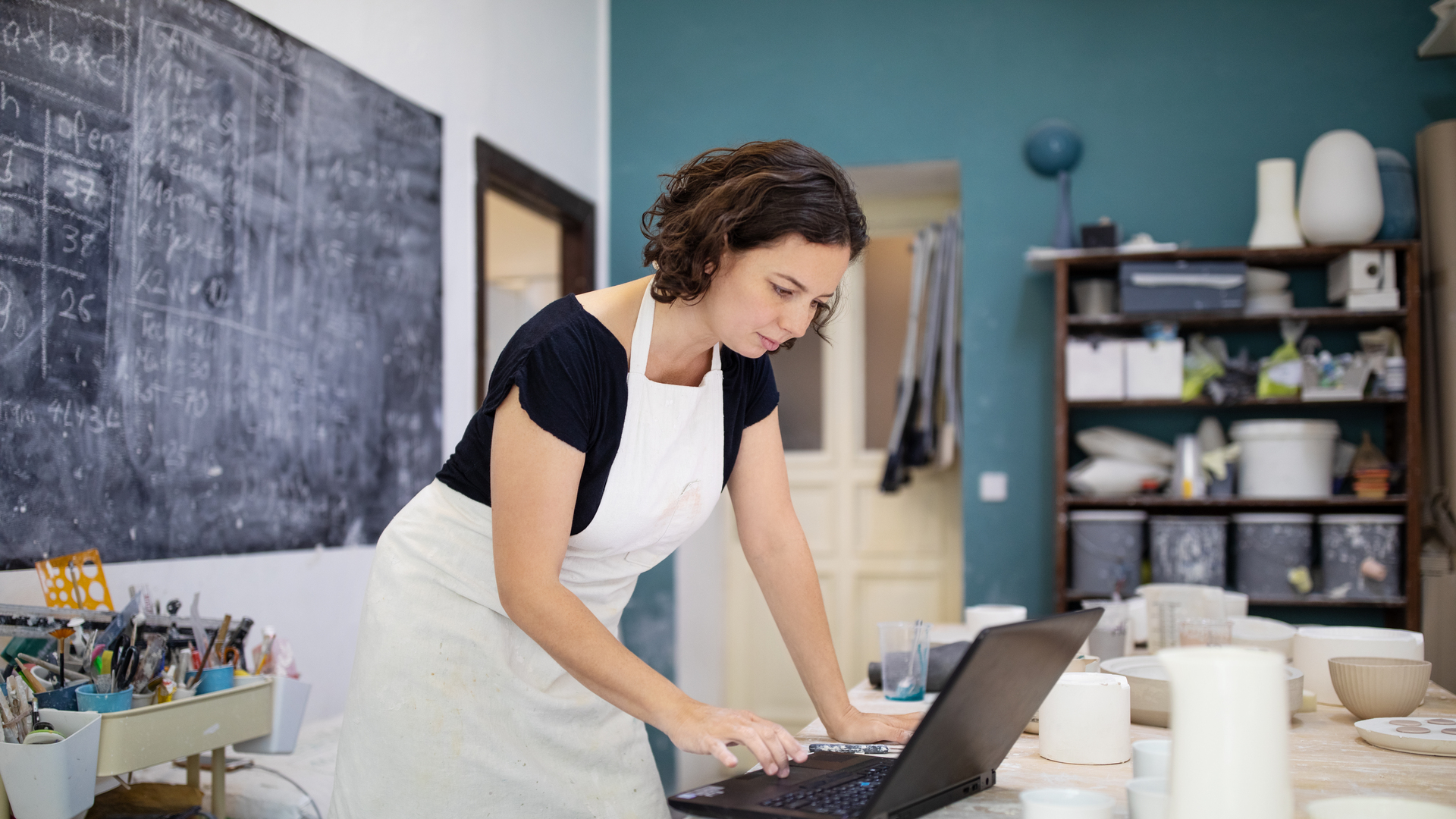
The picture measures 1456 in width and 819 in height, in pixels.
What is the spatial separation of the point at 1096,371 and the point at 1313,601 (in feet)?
2.96

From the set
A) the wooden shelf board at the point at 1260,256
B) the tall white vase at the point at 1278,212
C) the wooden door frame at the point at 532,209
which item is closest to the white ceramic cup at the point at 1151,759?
the wooden door frame at the point at 532,209

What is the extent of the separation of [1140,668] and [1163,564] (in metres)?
2.08

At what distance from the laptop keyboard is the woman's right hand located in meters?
0.03

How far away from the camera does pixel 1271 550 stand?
3.29 metres

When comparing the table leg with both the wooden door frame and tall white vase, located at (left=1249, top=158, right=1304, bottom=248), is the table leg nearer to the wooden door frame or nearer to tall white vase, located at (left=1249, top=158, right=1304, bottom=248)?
the wooden door frame

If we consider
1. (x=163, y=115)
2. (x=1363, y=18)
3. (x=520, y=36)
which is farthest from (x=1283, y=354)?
(x=163, y=115)

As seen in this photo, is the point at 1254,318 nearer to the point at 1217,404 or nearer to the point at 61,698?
the point at 1217,404

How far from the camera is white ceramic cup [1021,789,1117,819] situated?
78 cm

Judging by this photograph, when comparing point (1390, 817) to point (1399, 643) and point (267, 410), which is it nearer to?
point (1399, 643)

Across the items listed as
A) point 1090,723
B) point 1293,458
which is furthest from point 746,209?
point 1293,458

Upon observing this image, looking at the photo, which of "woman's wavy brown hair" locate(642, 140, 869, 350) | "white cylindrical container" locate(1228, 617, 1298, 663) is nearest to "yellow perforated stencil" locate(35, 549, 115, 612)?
"woman's wavy brown hair" locate(642, 140, 869, 350)

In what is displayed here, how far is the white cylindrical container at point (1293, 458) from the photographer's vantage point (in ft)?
10.7

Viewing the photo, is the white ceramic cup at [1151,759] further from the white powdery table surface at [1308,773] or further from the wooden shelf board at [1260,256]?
the wooden shelf board at [1260,256]

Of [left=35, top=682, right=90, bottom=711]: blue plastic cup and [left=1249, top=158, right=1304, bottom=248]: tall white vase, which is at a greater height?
[left=1249, top=158, right=1304, bottom=248]: tall white vase
